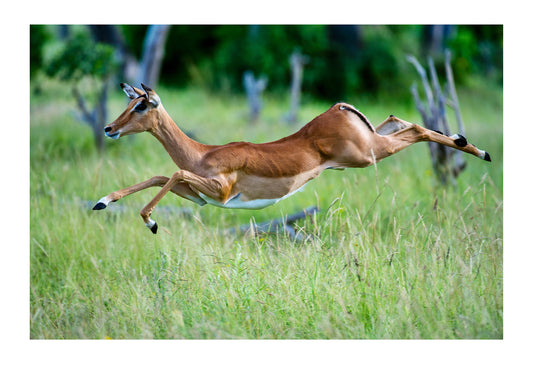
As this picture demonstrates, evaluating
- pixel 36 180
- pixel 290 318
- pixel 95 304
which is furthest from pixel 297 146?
pixel 36 180

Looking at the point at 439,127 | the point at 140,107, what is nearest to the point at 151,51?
the point at 439,127

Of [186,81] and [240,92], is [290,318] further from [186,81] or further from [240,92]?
[186,81]

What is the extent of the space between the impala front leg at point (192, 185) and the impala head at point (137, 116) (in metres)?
0.42

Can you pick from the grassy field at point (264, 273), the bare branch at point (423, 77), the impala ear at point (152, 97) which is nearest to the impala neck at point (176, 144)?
the impala ear at point (152, 97)

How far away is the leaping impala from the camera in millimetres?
3643

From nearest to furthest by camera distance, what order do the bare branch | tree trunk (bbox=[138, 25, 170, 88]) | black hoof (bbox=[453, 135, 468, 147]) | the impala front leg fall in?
the impala front leg
black hoof (bbox=[453, 135, 468, 147])
the bare branch
tree trunk (bbox=[138, 25, 170, 88])

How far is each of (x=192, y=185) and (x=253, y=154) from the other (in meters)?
0.45

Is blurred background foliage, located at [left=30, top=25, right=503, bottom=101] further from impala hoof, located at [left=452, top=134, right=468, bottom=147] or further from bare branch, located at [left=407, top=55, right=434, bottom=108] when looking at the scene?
impala hoof, located at [left=452, top=134, right=468, bottom=147]

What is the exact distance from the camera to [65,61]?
25.1ft

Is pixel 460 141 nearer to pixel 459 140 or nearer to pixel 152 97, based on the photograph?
pixel 459 140

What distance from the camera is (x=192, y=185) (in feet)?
12.0

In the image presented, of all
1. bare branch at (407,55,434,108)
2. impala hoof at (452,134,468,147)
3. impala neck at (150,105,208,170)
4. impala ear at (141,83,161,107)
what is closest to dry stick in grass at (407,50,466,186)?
bare branch at (407,55,434,108)

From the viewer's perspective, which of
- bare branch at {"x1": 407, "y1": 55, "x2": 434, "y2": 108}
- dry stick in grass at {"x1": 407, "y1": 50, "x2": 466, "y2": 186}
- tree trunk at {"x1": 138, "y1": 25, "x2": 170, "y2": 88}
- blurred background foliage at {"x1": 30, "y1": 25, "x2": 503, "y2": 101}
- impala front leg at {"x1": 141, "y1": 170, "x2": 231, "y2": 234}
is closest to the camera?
impala front leg at {"x1": 141, "y1": 170, "x2": 231, "y2": 234}

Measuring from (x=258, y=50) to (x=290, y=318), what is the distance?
9577mm
